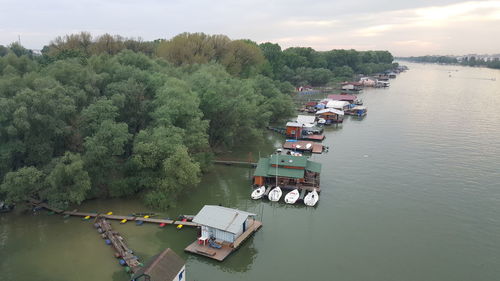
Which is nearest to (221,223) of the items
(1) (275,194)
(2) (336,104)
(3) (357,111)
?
(1) (275,194)

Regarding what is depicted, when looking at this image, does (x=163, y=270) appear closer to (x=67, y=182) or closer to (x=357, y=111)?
(x=67, y=182)

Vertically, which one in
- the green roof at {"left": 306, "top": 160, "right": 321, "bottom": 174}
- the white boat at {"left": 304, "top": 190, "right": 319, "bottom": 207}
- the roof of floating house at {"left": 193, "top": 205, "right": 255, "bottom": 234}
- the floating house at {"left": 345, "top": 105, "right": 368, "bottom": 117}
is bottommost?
the white boat at {"left": 304, "top": 190, "right": 319, "bottom": 207}

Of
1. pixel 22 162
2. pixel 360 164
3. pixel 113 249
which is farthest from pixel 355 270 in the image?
pixel 22 162

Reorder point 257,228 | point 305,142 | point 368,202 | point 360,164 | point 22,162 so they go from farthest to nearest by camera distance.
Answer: point 305,142 < point 360,164 < point 368,202 < point 22,162 < point 257,228

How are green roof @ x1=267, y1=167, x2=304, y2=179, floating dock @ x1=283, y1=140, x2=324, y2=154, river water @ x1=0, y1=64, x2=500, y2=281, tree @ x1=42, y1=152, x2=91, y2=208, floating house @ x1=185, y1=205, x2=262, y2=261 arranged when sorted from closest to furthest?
river water @ x1=0, y1=64, x2=500, y2=281 < floating house @ x1=185, y1=205, x2=262, y2=261 < tree @ x1=42, y1=152, x2=91, y2=208 < green roof @ x1=267, y1=167, x2=304, y2=179 < floating dock @ x1=283, y1=140, x2=324, y2=154

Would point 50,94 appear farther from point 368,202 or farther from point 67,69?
point 368,202

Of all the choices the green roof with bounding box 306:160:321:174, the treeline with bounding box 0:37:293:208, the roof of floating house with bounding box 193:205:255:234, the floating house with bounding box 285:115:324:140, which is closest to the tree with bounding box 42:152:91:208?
Answer: the treeline with bounding box 0:37:293:208

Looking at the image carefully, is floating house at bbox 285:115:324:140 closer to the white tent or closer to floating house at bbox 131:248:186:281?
the white tent

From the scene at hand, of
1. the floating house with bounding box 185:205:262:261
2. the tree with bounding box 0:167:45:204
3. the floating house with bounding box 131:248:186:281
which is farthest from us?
the tree with bounding box 0:167:45:204
